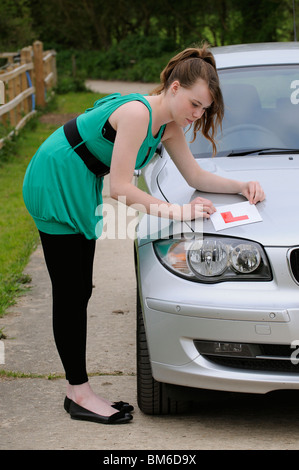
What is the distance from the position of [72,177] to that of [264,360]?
106 cm

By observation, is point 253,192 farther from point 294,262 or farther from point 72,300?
point 72,300

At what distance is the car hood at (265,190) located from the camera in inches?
133

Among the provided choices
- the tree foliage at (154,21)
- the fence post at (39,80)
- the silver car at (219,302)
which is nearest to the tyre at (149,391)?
the silver car at (219,302)

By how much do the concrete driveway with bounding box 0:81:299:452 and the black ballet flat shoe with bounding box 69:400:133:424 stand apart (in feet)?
0.09

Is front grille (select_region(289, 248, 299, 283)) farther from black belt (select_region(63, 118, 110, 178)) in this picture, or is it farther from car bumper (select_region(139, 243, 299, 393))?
black belt (select_region(63, 118, 110, 178))

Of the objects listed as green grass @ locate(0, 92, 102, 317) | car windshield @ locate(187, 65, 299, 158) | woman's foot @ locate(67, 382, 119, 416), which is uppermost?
car windshield @ locate(187, 65, 299, 158)

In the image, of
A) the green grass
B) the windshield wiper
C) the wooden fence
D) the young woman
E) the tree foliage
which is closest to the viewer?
the young woman

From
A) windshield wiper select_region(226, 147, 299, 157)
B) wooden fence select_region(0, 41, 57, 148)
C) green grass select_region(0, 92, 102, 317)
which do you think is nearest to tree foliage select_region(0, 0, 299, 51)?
wooden fence select_region(0, 41, 57, 148)

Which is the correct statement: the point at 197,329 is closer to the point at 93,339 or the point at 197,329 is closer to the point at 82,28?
the point at 93,339

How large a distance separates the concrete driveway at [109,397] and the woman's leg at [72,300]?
14cm

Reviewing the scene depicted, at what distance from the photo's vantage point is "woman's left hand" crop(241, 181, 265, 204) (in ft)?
11.8

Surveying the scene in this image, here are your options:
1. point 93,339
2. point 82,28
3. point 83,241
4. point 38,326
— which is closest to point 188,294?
point 83,241

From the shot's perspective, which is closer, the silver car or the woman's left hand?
the silver car

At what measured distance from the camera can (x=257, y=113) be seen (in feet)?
15.3
